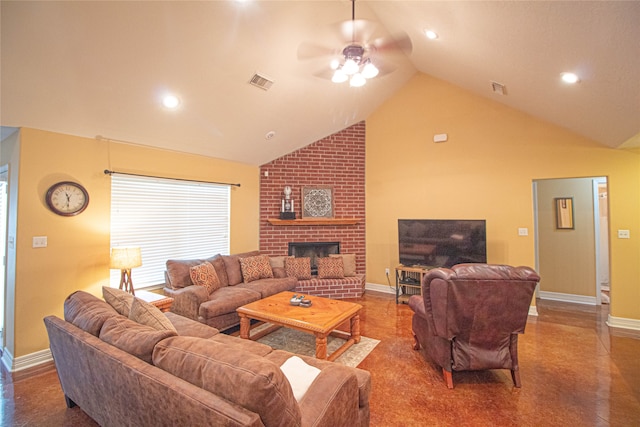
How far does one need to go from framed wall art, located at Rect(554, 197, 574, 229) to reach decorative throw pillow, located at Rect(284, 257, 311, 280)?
4243mm

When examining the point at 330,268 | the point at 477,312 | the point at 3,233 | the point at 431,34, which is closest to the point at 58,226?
the point at 3,233

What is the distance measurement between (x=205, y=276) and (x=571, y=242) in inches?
224

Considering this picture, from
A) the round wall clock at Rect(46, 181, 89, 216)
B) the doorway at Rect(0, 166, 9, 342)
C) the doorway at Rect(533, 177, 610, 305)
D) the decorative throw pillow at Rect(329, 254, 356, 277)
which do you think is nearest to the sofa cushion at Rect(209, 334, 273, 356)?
the round wall clock at Rect(46, 181, 89, 216)

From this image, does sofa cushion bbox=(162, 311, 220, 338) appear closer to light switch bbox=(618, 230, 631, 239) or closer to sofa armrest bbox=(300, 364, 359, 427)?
sofa armrest bbox=(300, 364, 359, 427)

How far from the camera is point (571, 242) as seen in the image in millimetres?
4574

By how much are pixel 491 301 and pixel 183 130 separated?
385 cm

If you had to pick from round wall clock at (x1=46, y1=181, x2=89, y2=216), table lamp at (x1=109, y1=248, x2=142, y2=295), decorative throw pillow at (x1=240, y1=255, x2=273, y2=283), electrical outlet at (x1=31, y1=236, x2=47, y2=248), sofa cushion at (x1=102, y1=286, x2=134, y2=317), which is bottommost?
decorative throw pillow at (x1=240, y1=255, x2=273, y2=283)

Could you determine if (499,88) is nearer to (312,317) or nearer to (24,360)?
(312,317)

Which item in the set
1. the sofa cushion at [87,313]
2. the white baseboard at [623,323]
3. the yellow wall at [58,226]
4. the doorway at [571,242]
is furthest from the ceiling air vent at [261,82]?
the white baseboard at [623,323]

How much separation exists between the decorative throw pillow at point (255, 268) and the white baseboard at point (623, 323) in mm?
4633

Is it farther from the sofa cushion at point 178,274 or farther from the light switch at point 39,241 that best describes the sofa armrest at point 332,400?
the light switch at point 39,241

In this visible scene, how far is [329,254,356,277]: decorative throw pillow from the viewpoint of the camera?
4988 millimetres

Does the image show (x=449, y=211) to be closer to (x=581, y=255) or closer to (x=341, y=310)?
(x=581, y=255)

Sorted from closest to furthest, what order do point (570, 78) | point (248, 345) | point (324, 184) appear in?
point (248, 345) → point (570, 78) → point (324, 184)
